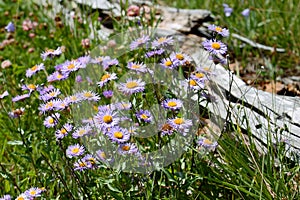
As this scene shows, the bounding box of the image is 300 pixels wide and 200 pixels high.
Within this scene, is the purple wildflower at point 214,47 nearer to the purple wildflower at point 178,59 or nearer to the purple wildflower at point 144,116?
the purple wildflower at point 178,59

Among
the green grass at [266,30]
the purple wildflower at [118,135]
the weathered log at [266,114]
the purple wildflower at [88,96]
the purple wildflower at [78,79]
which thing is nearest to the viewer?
the purple wildflower at [118,135]

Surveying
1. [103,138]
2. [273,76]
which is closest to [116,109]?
[103,138]

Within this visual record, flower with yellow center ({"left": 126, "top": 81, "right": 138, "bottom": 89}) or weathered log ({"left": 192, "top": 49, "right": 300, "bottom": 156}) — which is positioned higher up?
flower with yellow center ({"left": 126, "top": 81, "right": 138, "bottom": 89})

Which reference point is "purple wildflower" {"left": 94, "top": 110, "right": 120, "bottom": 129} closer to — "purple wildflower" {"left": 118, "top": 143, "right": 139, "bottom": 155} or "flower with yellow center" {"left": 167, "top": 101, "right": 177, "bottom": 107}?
"purple wildflower" {"left": 118, "top": 143, "right": 139, "bottom": 155}

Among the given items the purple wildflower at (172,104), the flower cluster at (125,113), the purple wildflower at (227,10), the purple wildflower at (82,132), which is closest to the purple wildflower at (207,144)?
the flower cluster at (125,113)

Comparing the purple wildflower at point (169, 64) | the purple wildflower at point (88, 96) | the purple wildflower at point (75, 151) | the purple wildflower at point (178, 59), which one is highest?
the purple wildflower at point (178, 59)

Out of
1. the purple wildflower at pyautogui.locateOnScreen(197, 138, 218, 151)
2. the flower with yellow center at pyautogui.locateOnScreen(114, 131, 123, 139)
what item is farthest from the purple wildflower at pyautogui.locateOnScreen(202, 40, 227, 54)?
the flower with yellow center at pyautogui.locateOnScreen(114, 131, 123, 139)

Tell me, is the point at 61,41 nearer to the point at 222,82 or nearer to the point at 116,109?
→ the point at 222,82

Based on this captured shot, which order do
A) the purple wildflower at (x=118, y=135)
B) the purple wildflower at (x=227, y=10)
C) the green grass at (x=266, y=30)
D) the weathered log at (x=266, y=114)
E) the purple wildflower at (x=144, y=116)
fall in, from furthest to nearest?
the purple wildflower at (x=227, y=10)
the green grass at (x=266, y=30)
the weathered log at (x=266, y=114)
the purple wildflower at (x=144, y=116)
the purple wildflower at (x=118, y=135)

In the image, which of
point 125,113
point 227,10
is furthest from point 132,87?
point 227,10
